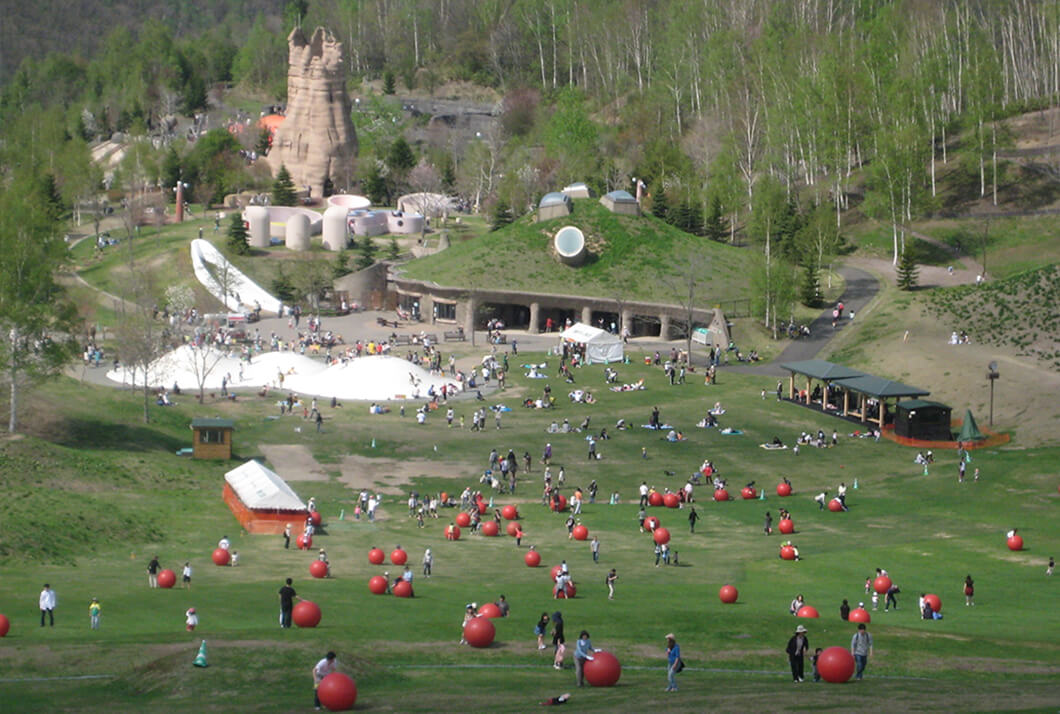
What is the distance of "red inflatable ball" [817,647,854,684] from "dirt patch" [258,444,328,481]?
35943 mm

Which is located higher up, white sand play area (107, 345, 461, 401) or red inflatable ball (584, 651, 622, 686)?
white sand play area (107, 345, 461, 401)

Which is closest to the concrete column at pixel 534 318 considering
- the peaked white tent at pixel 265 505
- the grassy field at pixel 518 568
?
the grassy field at pixel 518 568

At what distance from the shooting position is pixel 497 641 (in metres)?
37.8

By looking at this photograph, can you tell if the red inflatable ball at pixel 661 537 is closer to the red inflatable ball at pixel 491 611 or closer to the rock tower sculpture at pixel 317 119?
the red inflatable ball at pixel 491 611

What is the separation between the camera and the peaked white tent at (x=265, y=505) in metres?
54.8

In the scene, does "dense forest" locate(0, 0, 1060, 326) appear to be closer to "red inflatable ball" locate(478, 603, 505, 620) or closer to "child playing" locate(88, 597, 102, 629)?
"red inflatable ball" locate(478, 603, 505, 620)

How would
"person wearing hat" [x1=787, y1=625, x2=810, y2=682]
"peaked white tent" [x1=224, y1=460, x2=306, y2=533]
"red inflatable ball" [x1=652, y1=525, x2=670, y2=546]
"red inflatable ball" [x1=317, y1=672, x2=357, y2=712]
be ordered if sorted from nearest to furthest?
"red inflatable ball" [x1=317, y1=672, x2=357, y2=712] < "person wearing hat" [x1=787, y1=625, x2=810, y2=682] < "red inflatable ball" [x1=652, y1=525, x2=670, y2=546] < "peaked white tent" [x1=224, y1=460, x2=306, y2=533]

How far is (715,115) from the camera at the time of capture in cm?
13788

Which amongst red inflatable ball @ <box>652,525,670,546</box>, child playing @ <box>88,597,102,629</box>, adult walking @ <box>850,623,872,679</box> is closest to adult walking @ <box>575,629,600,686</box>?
adult walking @ <box>850,623,872,679</box>

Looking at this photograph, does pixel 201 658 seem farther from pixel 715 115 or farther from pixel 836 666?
pixel 715 115

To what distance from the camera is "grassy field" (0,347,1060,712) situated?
3266cm

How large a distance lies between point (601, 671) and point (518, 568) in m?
17.2

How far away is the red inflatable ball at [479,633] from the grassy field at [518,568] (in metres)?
0.27

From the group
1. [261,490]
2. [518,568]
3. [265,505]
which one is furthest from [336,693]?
[261,490]
